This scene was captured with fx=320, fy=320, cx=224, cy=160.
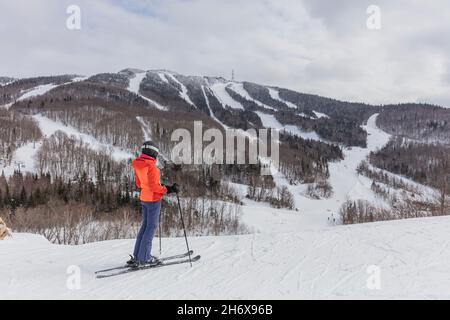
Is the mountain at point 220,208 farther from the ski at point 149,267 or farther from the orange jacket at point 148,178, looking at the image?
the orange jacket at point 148,178

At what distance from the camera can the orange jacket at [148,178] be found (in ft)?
19.5

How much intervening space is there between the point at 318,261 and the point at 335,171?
133 meters

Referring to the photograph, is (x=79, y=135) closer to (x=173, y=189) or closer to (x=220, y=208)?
(x=220, y=208)

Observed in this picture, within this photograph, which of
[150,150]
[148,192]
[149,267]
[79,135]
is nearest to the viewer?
[150,150]

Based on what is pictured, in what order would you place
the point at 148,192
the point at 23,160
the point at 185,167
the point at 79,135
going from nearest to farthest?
1. the point at 148,192
2. the point at 23,160
3. the point at 185,167
4. the point at 79,135

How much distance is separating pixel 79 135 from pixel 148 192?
123733 millimetres

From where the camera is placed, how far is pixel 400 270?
5.67m

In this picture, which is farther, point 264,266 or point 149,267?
point 149,267

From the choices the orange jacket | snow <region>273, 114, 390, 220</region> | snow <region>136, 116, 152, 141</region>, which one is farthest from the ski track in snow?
snow <region>136, 116, 152, 141</region>

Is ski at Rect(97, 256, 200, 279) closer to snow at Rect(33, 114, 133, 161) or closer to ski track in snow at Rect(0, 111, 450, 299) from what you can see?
ski track in snow at Rect(0, 111, 450, 299)

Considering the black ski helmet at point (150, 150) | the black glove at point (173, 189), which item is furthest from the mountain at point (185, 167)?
the black ski helmet at point (150, 150)

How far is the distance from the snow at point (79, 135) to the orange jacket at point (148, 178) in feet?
336

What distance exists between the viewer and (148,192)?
6.11m

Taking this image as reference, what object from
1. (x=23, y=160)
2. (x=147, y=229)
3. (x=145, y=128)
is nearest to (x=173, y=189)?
(x=147, y=229)
